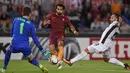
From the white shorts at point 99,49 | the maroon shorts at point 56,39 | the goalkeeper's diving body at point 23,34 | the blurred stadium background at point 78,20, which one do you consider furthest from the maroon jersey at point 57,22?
the blurred stadium background at point 78,20

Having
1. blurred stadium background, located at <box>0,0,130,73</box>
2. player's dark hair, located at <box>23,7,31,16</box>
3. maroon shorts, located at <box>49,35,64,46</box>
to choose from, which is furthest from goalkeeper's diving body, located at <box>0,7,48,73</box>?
blurred stadium background, located at <box>0,0,130,73</box>

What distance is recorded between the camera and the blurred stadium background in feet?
65.0

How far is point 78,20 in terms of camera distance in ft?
71.9

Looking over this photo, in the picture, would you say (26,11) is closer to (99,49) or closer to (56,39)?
(99,49)

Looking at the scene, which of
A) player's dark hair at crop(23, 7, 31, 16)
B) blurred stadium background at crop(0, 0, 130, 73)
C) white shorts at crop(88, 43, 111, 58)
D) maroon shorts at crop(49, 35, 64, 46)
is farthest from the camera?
blurred stadium background at crop(0, 0, 130, 73)

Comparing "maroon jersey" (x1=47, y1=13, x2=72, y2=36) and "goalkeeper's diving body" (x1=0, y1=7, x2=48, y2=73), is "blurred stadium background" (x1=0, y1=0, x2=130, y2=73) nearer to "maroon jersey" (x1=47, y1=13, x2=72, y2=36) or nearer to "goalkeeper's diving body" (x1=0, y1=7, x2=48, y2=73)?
"maroon jersey" (x1=47, y1=13, x2=72, y2=36)

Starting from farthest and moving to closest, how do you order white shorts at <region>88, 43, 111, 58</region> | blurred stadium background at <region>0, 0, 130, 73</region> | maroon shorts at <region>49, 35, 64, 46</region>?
blurred stadium background at <region>0, 0, 130, 73</region> → maroon shorts at <region>49, 35, 64, 46</region> → white shorts at <region>88, 43, 111, 58</region>

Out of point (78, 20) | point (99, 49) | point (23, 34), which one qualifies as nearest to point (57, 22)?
point (99, 49)

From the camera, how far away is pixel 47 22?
15.7 m

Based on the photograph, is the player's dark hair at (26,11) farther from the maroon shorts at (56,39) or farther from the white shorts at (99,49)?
the maroon shorts at (56,39)

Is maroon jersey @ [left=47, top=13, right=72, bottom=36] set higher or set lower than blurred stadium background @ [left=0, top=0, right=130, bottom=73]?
higher

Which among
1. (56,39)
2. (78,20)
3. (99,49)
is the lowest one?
(78,20)

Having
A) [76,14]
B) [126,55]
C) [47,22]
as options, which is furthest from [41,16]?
[47,22]

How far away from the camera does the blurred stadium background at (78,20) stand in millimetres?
19797
